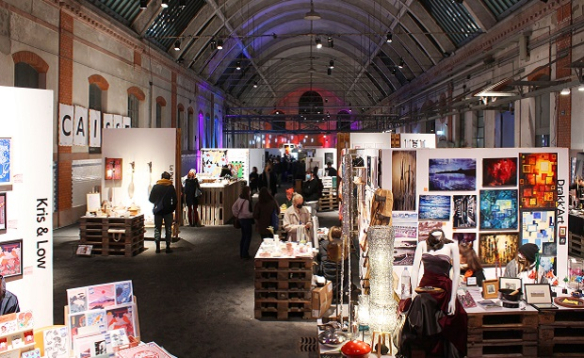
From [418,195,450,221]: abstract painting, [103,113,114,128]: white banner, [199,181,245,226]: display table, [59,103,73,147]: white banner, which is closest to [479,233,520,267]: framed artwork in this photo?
[418,195,450,221]: abstract painting

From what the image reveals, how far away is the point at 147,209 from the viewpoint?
508 inches

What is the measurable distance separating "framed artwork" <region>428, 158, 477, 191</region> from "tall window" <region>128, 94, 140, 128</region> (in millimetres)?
14674

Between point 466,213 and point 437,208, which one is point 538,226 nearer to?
point 466,213

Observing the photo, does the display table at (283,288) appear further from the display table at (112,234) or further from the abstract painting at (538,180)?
the display table at (112,234)

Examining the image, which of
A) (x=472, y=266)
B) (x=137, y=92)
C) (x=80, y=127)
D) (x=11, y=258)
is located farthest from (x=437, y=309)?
(x=137, y=92)

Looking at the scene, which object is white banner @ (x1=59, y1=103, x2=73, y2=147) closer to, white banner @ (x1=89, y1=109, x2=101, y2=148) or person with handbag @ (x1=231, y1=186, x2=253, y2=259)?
white banner @ (x1=89, y1=109, x2=101, y2=148)

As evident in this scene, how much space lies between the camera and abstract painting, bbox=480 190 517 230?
5.90 m

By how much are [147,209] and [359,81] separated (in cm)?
2811

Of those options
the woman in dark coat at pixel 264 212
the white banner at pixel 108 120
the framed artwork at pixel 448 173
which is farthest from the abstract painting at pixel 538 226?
the white banner at pixel 108 120

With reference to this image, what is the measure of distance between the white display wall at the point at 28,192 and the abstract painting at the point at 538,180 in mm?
5286

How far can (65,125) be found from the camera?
12.9 metres

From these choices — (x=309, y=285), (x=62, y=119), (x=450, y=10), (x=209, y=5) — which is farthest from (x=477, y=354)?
(x=209, y=5)

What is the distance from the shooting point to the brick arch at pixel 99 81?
48.1 feet

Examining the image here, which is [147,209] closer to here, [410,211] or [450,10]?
[410,211]
